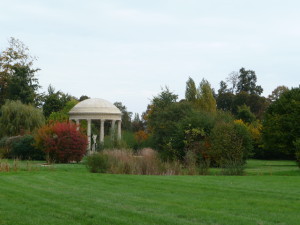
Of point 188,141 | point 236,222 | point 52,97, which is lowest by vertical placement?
point 236,222

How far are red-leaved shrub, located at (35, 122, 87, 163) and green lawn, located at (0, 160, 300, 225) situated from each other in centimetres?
1692

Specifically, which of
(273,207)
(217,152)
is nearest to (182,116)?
(217,152)

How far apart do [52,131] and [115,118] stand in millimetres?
14871

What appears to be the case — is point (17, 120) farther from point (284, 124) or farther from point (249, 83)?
point (249, 83)

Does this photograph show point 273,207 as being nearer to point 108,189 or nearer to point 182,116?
point 108,189

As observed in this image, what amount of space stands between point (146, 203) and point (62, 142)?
2281 centimetres

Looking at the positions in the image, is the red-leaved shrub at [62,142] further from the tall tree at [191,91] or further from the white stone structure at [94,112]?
the tall tree at [191,91]

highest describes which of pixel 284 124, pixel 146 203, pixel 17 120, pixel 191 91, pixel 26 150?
pixel 191 91

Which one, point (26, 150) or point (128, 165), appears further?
point (26, 150)

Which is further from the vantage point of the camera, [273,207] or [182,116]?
[182,116]

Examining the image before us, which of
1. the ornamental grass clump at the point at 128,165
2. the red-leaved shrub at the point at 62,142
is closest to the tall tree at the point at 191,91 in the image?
the red-leaved shrub at the point at 62,142

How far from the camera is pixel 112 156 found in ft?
75.3

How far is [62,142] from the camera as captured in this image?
3300 cm

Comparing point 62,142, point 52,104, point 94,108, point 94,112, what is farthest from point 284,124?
point 52,104
